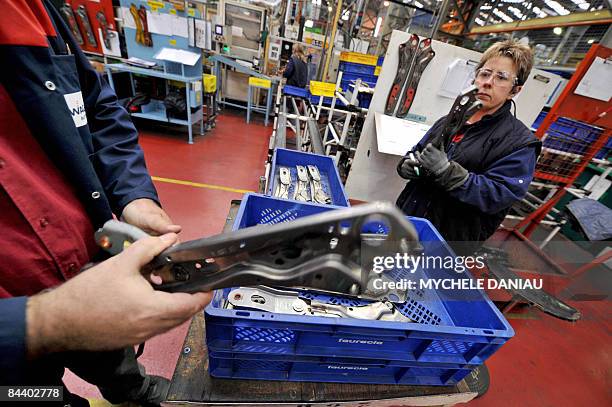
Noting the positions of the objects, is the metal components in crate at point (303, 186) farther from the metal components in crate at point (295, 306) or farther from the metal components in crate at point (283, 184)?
the metal components in crate at point (295, 306)

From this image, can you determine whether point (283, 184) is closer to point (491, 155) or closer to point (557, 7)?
point (491, 155)

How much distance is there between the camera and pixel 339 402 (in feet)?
2.42

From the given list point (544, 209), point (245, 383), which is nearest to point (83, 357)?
point (245, 383)

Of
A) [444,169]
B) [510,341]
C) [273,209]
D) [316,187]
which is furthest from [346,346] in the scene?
[510,341]

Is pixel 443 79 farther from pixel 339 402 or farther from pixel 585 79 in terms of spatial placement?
pixel 339 402

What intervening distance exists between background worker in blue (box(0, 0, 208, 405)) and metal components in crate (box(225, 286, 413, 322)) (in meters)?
0.32

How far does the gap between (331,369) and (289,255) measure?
52 cm

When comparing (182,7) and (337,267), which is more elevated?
(182,7)

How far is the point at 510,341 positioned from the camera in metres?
1.93

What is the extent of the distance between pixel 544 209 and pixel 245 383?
134 inches

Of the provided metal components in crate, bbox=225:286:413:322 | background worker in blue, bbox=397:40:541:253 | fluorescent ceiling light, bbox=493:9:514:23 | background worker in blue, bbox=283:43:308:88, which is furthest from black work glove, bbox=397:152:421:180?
fluorescent ceiling light, bbox=493:9:514:23

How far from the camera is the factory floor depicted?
1.52 m

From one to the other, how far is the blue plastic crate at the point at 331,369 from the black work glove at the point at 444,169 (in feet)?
2.53

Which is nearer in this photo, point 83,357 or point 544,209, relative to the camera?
point 83,357
